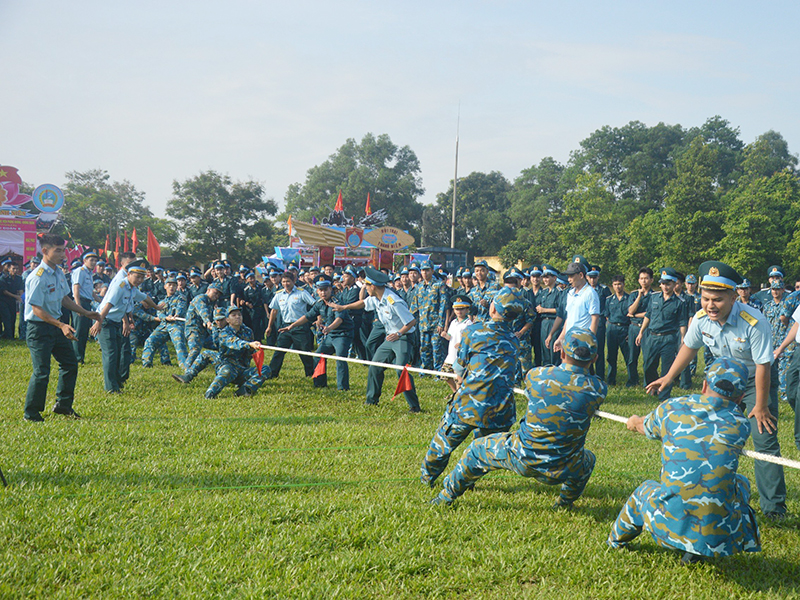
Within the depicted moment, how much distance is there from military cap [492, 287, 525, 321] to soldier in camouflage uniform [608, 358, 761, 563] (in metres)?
1.64

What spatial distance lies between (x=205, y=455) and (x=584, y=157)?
62131 mm

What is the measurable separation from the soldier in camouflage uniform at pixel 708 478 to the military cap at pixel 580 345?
2.28 feet

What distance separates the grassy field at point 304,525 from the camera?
3424mm

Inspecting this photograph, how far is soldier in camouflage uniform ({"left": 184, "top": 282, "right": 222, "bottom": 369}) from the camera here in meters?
9.92

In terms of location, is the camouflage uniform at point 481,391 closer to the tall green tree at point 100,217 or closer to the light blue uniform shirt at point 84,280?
the light blue uniform shirt at point 84,280

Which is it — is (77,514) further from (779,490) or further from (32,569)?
(779,490)

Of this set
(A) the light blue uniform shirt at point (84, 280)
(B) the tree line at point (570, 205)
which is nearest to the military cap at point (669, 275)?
(A) the light blue uniform shirt at point (84, 280)

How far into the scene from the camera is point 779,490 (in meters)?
A: 4.46

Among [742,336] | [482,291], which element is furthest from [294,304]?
[742,336]

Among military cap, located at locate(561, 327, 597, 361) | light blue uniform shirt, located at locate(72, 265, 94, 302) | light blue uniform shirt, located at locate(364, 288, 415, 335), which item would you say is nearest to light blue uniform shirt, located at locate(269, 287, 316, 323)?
light blue uniform shirt, located at locate(364, 288, 415, 335)

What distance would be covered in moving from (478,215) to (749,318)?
61.6 metres

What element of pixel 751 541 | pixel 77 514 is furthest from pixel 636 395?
pixel 77 514

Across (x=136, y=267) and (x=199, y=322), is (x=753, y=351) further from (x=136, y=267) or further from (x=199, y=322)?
(x=199, y=322)

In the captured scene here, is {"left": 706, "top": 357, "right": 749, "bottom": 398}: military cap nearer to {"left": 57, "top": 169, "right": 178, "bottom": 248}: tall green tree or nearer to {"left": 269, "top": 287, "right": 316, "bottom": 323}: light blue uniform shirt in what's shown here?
{"left": 269, "top": 287, "right": 316, "bottom": 323}: light blue uniform shirt
